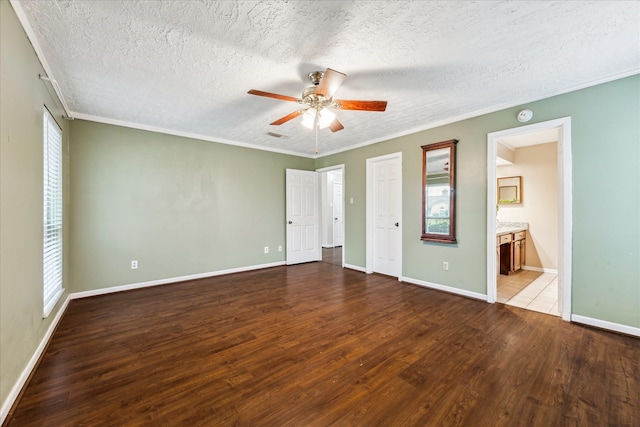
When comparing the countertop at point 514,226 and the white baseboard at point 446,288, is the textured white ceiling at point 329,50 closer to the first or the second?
the white baseboard at point 446,288

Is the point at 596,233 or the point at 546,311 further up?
the point at 596,233

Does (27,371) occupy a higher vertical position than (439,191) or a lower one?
lower

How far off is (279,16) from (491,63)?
1.91m

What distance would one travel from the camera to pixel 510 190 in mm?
5344

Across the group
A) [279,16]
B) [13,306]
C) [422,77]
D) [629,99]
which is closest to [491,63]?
[422,77]

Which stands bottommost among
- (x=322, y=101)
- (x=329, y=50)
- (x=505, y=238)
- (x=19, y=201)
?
(x=505, y=238)

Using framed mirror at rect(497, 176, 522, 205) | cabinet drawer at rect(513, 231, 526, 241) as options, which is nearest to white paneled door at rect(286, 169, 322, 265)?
cabinet drawer at rect(513, 231, 526, 241)

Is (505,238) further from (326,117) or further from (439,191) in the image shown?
(326,117)

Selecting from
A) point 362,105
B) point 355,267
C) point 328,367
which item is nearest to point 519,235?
point 355,267

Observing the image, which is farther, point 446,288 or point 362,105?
point 446,288

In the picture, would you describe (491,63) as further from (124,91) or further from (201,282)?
(201,282)

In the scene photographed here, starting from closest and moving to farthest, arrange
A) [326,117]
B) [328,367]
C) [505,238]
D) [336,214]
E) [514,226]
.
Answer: [328,367] → [326,117] → [505,238] → [514,226] → [336,214]

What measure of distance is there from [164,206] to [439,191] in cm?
435

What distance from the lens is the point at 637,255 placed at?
2.38m
